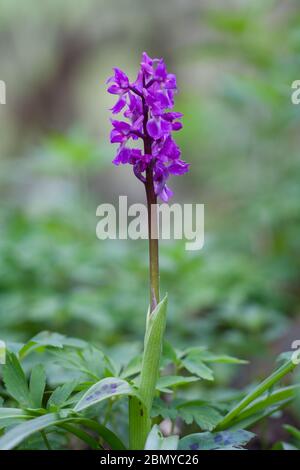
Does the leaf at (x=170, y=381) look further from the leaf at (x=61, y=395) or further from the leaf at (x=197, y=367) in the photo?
the leaf at (x=61, y=395)

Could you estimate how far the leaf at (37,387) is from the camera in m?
1.38

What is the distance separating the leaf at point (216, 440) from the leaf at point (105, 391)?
0.20 m

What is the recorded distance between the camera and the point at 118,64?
9156mm

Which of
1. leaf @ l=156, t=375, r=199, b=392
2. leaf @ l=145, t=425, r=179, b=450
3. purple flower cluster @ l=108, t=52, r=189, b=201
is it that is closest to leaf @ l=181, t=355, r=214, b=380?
leaf @ l=156, t=375, r=199, b=392

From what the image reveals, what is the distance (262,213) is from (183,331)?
917 mm

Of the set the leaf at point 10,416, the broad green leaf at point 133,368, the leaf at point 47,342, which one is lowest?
the leaf at point 10,416

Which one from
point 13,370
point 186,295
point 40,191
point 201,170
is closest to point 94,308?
point 186,295

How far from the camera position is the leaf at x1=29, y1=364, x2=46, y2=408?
1.38 metres

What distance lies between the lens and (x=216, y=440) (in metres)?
1.34

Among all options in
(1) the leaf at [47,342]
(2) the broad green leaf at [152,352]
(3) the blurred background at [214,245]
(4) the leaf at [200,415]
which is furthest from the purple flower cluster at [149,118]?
(3) the blurred background at [214,245]

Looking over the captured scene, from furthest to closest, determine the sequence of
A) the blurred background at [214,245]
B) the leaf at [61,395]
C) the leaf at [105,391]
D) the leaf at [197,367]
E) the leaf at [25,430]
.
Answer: the blurred background at [214,245] → the leaf at [197,367] → the leaf at [61,395] → the leaf at [105,391] → the leaf at [25,430]

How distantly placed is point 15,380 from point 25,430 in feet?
0.85

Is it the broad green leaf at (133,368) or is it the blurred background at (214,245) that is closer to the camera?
the broad green leaf at (133,368)

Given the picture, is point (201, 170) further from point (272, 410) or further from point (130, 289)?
point (272, 410)
